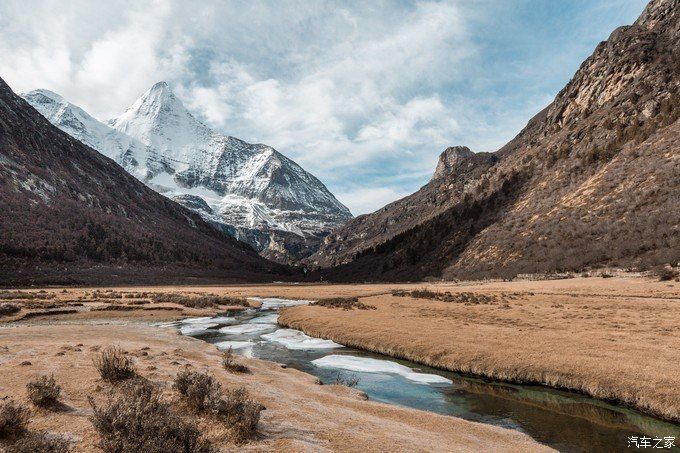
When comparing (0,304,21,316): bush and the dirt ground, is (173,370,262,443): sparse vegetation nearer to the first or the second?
the dirt ground

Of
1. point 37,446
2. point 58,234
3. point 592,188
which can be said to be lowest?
point 37,446

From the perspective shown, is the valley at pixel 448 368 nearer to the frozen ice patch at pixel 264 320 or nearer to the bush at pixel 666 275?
the frozen ice patch at pixel 264 320

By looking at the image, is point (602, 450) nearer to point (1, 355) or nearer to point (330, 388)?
point (330, 388)

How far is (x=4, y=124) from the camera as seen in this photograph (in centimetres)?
18612

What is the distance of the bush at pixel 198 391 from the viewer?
11781 millimetres

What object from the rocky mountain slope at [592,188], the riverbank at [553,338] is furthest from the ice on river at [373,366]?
the rocky mountain slope at [592,188]

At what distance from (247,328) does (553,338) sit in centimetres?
2943

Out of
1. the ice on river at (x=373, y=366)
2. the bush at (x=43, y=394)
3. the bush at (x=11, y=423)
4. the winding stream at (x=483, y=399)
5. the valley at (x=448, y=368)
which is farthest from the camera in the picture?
the ice on river at (x=373, y=366)

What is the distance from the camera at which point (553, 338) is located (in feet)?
81.9

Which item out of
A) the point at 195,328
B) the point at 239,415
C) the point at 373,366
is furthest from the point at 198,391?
the point at 195,328

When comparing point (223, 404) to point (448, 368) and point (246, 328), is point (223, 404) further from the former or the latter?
point (246, 328)

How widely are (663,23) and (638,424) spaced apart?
560ft

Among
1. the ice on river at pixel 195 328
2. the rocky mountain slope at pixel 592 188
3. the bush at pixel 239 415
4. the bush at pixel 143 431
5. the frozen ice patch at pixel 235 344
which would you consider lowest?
the ice on river at pixel 195 328

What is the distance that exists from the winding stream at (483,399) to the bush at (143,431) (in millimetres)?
11359
